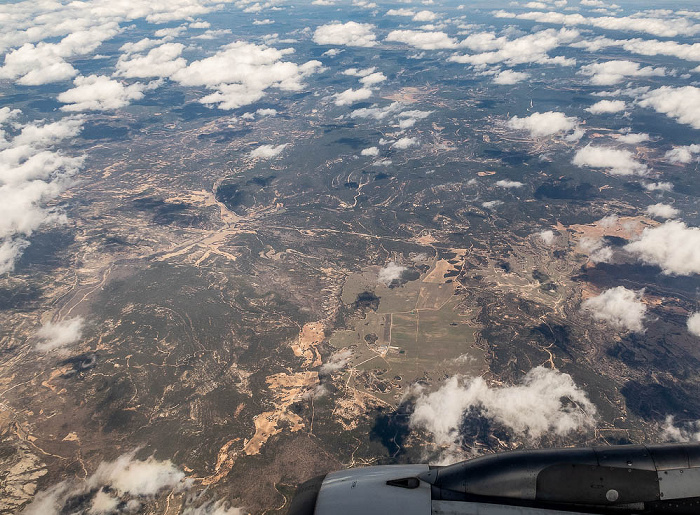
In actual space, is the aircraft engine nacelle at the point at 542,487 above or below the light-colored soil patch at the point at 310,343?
above

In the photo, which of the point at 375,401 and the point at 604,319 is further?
the point at 604,319

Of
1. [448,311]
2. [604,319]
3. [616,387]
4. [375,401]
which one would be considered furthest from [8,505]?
[604,319]

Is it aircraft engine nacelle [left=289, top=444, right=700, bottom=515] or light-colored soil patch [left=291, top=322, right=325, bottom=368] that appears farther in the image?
light-colored soil patch [left=291, top=322, right=325, bottom=368]

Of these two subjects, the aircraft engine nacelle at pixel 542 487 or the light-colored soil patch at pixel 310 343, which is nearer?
the aircraft engine nacelle at pixel 542 487

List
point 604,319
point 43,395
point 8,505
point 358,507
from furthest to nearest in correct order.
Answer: point 604,319 → point 43,395 → point 8,505 → point 358,507

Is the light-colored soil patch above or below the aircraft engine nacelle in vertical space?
A: below

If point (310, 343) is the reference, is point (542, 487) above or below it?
above

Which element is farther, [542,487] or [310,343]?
[310,343]

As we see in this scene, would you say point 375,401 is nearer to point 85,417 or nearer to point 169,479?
point 169,479

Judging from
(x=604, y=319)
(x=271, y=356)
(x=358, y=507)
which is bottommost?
(x=604, y=319)

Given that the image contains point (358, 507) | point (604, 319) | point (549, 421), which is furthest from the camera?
point (604, 319)

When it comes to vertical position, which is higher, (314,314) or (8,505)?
(8,505)
